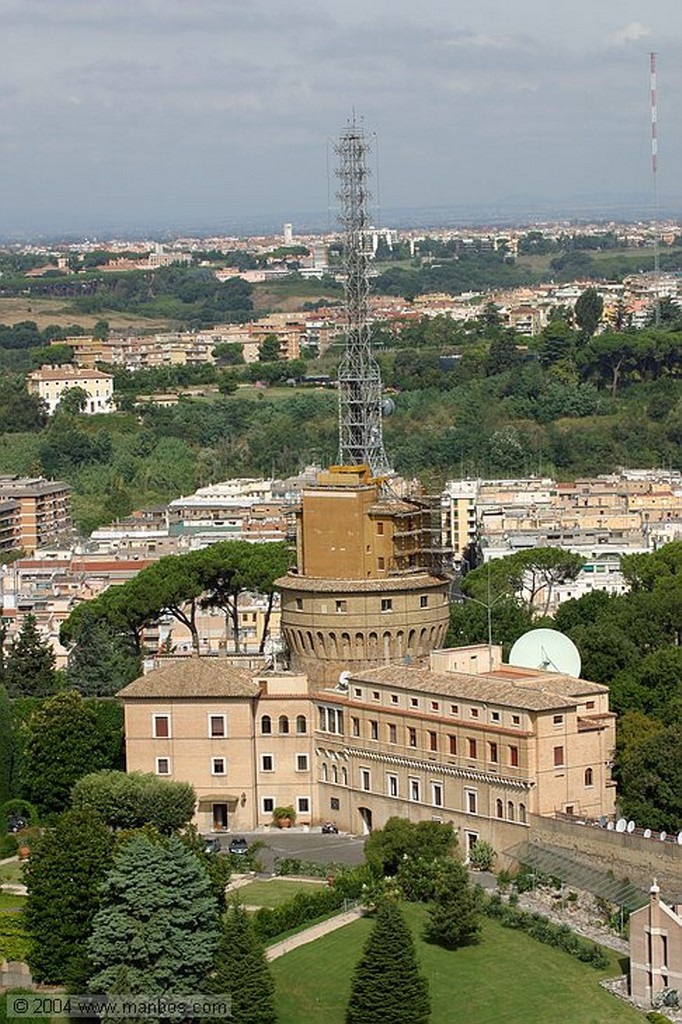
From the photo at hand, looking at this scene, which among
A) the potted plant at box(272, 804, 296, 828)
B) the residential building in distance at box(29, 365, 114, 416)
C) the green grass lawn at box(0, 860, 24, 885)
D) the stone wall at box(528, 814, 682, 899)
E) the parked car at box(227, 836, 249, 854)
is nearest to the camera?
the stone wall at box(528, 814, 682, 899)

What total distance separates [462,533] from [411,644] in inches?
1504

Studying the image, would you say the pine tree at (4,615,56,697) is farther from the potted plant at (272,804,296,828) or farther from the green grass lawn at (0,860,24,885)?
the green grass lawn at (0,860,24,885)

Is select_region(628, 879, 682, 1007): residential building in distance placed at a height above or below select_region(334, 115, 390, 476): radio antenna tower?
below

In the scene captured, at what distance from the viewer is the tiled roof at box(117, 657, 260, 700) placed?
4738 centimetres

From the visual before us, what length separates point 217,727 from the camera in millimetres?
47594

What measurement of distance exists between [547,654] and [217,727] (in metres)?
6.26

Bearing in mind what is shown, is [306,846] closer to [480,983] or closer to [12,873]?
[12,873]

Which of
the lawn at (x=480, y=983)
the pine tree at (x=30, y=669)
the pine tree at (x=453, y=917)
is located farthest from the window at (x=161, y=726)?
the pine tree at (x=453, y=917)

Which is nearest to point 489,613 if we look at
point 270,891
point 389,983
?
point 270,891

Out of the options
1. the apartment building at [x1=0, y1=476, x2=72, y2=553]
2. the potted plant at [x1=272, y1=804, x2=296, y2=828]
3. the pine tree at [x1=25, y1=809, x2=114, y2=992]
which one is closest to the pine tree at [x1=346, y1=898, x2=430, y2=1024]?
the pine tree at [x1=25, y1=809, x2=114, y2=992]

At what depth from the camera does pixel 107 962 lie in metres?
37.6

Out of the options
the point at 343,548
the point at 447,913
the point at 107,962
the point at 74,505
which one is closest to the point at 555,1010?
the point at 447,913

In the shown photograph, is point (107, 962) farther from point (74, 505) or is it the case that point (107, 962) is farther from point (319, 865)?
point (74, 505)

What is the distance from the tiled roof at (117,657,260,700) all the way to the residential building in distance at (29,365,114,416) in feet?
255
